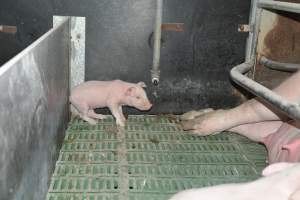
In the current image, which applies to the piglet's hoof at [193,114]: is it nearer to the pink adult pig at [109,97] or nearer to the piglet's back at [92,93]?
the pink adult pig at [109,97]

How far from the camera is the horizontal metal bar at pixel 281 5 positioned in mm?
2193

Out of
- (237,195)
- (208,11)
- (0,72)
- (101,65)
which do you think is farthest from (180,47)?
(0,72)

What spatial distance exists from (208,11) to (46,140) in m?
1.50

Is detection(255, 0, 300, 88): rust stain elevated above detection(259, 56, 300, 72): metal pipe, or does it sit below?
above

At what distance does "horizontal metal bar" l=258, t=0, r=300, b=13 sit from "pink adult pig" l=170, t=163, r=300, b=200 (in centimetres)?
99

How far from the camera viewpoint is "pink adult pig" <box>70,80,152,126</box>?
2.73 metres

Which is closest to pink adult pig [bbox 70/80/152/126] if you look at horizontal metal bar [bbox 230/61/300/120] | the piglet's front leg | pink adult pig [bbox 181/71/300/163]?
the piglet's front leg

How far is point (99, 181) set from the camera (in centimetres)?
211

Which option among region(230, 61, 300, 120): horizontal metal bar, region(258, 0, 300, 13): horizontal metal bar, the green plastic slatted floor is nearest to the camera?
region(230, 61, 300, 120): horizontal metal bar

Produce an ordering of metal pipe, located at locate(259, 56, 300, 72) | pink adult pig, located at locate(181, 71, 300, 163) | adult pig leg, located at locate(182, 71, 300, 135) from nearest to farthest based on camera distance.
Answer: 1. pink adult pig, located at locate(181, 71, 300, 163)
2. adult pig leg, located at locate(182, 71, 300, 135)
3. metal pipe, located at locate(259, 56, 300, 72)

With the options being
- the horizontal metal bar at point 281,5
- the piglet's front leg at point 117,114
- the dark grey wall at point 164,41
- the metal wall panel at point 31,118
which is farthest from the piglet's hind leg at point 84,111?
the horizontal metal bar at point 281,5

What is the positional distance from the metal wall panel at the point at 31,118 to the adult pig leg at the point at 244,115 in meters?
0.86

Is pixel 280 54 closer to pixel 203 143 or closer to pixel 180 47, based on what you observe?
pixel 180 47

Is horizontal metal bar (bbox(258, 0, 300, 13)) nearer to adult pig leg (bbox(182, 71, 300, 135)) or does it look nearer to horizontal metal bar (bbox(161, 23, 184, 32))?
adult pig leg (bbox(182, 71, 300, 135))
